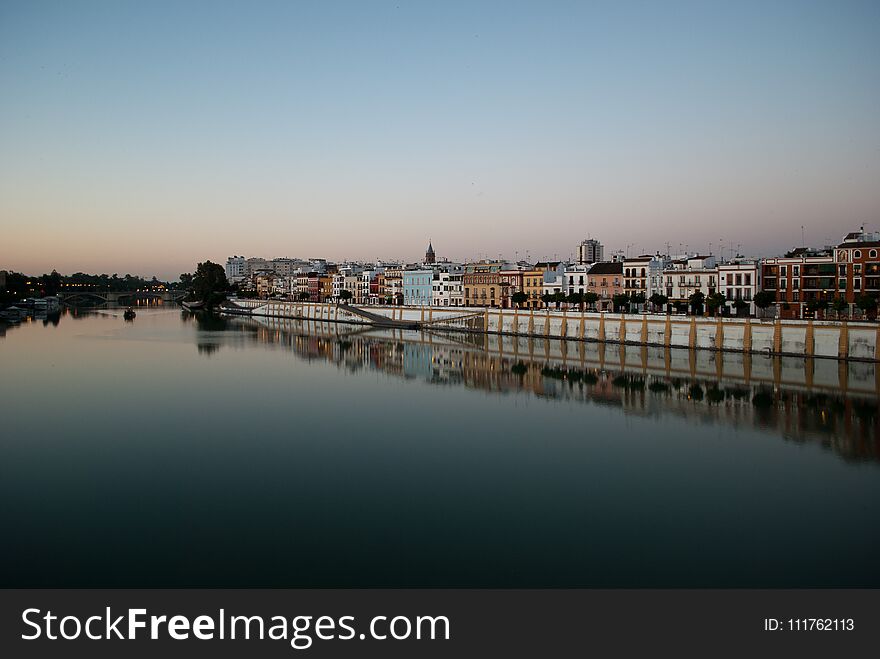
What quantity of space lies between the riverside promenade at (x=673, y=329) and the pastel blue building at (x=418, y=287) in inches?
227

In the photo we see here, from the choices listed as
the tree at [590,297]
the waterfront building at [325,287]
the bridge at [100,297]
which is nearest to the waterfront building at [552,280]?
the tree at [590,297]

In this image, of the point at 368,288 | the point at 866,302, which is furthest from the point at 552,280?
the point at 368,288

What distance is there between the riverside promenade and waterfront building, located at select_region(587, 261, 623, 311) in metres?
7.91

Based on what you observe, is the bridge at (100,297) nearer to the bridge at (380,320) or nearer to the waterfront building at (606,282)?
the bridge at (380,320)

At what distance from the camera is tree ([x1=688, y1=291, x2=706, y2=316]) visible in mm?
44719

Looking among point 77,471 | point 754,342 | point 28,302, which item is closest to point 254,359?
point 77,471

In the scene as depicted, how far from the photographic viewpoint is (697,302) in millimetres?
44781

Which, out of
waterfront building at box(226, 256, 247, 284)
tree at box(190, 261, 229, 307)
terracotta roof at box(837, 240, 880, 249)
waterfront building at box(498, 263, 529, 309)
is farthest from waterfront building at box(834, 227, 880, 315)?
waterfront building at box(226, 256, 247, 284)

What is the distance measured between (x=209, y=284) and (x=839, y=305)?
83064 mm

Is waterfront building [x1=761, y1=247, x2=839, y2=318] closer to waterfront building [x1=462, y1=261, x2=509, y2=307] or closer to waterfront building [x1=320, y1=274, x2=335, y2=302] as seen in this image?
waterfront building [x1=462, y1=261, x2=509, y2=307]

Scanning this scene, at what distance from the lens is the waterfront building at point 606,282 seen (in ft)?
176
